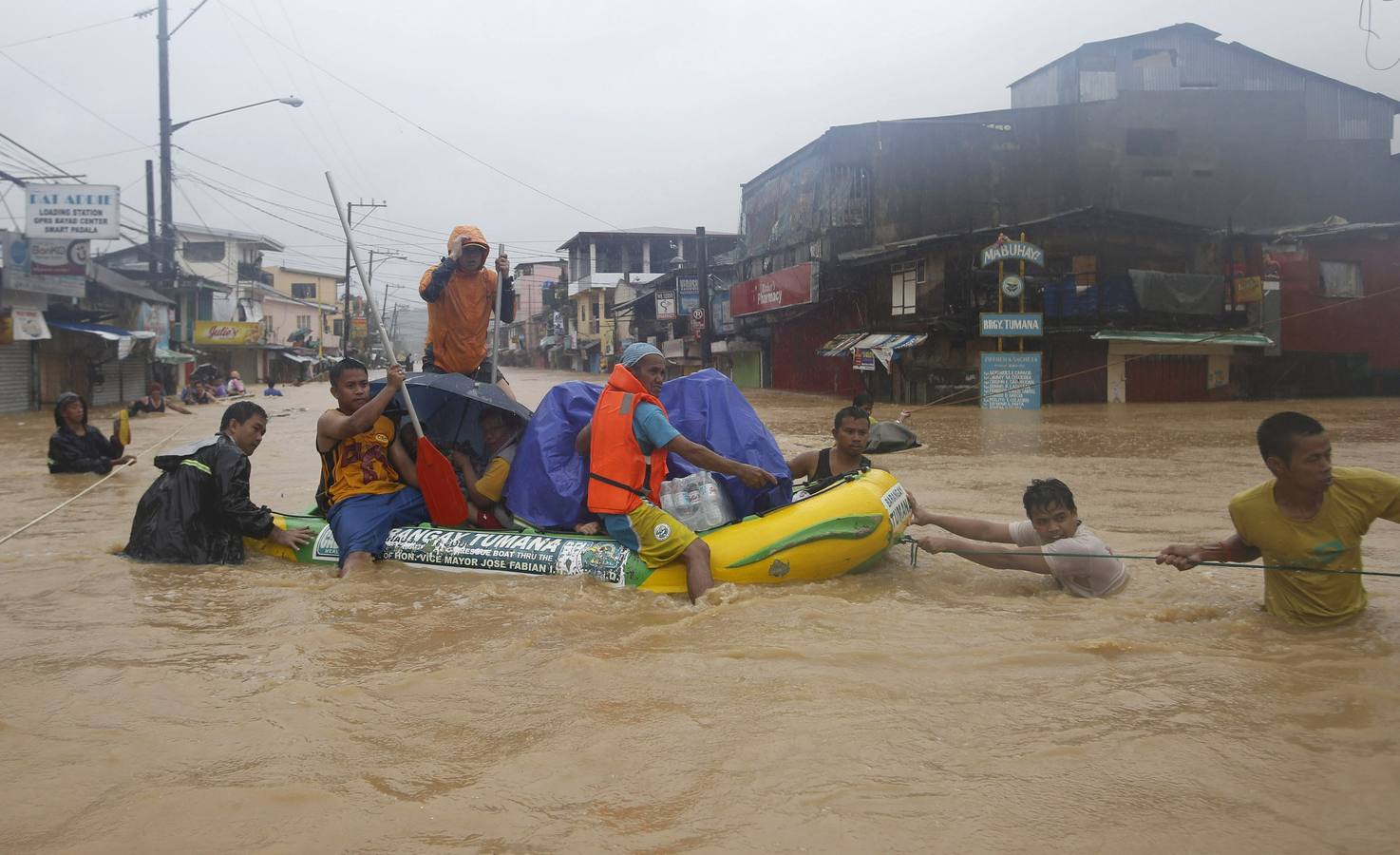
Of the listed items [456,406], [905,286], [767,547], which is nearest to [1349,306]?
[905,286]

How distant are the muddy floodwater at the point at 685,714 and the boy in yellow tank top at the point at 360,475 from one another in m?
0.32

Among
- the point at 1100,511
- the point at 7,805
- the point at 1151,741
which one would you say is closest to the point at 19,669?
the point at 7,805

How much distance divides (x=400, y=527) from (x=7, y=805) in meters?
3.34

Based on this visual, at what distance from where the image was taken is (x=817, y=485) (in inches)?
231

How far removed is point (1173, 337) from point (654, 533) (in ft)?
77.2

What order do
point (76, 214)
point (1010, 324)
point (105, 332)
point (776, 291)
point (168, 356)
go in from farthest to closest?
1. point (776, 291)
2. point (168, 356)
3. point (105, 332)
4. point (1010, 324)
5. point (76, 214)

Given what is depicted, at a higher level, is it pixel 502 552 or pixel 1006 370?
pixel 1006 370

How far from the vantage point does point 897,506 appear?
5.54 metres

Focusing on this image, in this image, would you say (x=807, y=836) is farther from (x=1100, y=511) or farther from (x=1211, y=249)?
(x=1211, y=249)

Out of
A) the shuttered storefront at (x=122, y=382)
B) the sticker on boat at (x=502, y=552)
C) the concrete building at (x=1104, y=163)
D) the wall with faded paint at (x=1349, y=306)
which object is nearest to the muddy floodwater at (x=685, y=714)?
the sticker on boat at (x=502, y=552)

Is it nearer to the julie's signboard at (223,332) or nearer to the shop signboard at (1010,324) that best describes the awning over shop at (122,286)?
the julie's signboard at (223,332)

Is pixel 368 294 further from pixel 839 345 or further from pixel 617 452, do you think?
pixel 839 345

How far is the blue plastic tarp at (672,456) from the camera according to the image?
5629 millimetres

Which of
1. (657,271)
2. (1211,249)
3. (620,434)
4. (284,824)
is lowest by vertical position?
(284,824)
